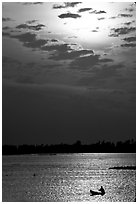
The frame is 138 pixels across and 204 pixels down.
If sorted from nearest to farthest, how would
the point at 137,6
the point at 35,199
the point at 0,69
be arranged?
1. the point at 0,69
2. the point at 137,6
3. the point at 35,199

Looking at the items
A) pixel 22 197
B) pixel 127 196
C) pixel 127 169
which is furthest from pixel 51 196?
pixel 127 169

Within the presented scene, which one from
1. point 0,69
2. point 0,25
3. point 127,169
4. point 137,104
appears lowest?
point 127,169

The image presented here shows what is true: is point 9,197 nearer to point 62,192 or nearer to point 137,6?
point 62,192

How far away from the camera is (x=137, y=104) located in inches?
302

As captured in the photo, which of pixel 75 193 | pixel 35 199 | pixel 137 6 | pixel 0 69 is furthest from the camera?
pixel 75 193

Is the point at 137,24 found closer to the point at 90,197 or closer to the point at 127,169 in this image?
the point at 90,197

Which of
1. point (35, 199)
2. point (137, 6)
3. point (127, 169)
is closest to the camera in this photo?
point (137, 6)

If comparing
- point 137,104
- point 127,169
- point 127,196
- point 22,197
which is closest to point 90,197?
point 127,196

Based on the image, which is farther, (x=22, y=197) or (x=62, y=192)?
(x=62, y=192)

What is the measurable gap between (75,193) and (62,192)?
58.8 inches

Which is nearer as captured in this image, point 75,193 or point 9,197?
Result: point 9,197

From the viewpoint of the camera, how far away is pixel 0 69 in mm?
7492

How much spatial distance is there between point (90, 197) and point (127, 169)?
141 feet

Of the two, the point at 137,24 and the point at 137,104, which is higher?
the point at 137,24
